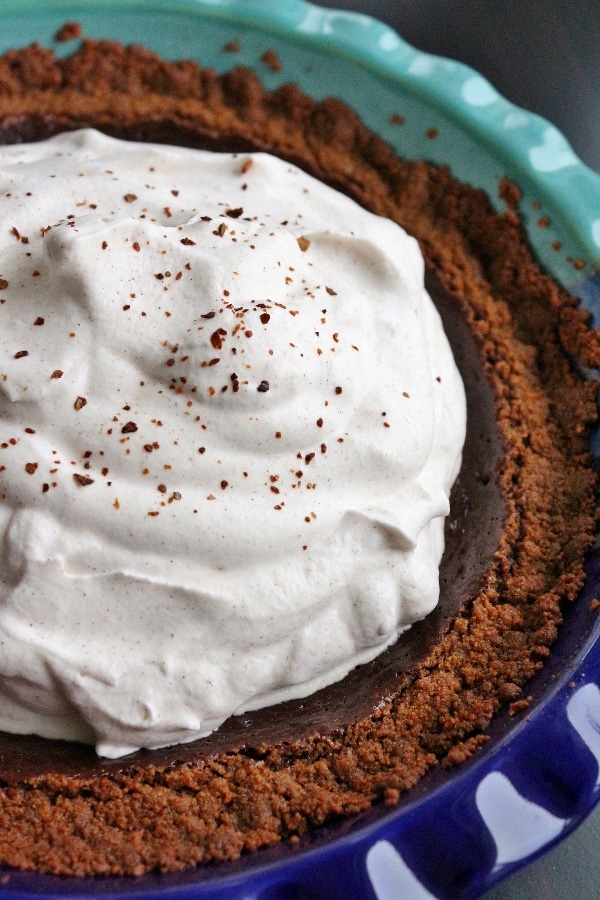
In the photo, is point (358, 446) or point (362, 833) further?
point (358, 446)

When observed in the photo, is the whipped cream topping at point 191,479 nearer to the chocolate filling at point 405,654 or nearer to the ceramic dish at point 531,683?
the chocolate filling at point 405,654

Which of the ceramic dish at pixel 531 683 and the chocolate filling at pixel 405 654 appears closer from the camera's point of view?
the ceramic dish at pixel 531 683

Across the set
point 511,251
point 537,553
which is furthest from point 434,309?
point 537,553

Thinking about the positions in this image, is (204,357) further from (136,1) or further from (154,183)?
(136,1)

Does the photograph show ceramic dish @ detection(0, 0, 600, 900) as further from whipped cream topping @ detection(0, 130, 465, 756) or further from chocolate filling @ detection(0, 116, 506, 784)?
whipped cream topping @ detection(0, 130, 465, 756)

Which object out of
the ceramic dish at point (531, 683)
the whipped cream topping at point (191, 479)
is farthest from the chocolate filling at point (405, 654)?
the ceramic dish at point (531, 683)

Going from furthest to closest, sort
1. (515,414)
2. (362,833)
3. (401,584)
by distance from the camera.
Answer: (515,414), (401,584), (362,833)
